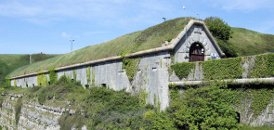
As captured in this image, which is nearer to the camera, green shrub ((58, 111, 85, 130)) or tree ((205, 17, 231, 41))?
green shrub ((58, 111, 85, 130))

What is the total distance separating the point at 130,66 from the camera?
888 inches

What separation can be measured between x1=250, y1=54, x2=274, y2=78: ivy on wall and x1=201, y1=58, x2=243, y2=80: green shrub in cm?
66

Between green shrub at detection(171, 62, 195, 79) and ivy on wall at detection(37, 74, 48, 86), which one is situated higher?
green shrub at detection(171, 62, 195, 79)

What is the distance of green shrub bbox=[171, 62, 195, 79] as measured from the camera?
59.1 ft

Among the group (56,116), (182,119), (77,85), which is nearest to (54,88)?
(77,85)

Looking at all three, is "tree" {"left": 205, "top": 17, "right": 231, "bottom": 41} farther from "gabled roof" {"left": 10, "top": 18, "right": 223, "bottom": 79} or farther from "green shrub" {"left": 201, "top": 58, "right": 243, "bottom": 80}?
"green shrub" {"left": 201, "top": 58, "right": 243, "bottom": 80}

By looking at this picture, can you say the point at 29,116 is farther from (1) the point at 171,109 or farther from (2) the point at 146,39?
(1) the point at 171,109

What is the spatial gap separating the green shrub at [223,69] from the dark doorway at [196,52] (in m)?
3.46

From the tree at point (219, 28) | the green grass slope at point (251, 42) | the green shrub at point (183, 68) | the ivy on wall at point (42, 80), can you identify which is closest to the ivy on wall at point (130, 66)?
the green shrub at point (183, 68)

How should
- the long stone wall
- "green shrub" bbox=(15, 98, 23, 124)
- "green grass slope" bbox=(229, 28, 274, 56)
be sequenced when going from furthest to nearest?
"green grass slope" bbox=(229, 28, 274, 56), "green shrub" bbox=(15, 98, 23, 124), the long stone wall

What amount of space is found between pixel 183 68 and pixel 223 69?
279 centimetres

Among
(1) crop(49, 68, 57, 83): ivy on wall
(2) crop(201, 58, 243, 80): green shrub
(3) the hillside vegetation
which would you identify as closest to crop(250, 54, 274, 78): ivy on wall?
(3) the hillside vegetation

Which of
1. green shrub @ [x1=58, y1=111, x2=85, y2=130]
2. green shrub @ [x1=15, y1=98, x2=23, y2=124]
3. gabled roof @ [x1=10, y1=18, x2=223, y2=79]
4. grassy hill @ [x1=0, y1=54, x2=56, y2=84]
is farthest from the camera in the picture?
grassy hill @ [x1=0, y1=54, x2=56, y2=84]

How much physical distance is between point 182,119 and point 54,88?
678 inches
